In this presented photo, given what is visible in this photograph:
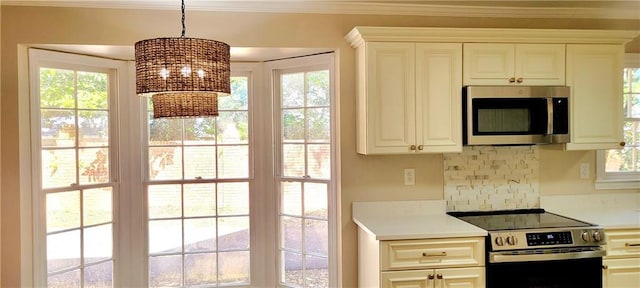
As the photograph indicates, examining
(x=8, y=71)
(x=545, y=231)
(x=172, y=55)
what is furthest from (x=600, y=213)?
(x=8, y=71)

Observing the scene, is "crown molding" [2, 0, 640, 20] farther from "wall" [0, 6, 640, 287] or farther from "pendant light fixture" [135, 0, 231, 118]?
"pendant light fixture" [135, 0, 231, 118]

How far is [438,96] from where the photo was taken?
2646 mm

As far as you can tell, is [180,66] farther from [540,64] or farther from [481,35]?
[540,64]

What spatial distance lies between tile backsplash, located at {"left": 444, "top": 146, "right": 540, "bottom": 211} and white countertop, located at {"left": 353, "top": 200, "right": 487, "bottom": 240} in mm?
168

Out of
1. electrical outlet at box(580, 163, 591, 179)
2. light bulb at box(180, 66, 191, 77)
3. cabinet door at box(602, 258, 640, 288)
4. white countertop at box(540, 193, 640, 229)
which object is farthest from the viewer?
electrical outlet at box(580, 163, 591, 179)

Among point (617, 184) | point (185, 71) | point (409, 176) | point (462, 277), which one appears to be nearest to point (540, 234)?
point (462, 277)

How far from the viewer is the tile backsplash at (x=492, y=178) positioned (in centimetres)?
295

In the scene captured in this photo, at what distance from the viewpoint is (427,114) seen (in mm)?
2646

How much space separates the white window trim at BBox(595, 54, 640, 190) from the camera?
3.09 m

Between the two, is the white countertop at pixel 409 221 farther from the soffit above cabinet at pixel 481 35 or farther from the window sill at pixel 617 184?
the window sill at pixel 617 184

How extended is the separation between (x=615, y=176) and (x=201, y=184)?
3.04 meters

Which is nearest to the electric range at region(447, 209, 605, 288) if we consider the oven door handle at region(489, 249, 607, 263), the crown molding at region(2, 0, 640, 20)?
the oven door handle at region(489, 249, 607, 263)

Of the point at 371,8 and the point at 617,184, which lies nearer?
the point at 371,8

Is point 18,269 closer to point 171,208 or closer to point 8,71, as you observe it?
point 171,208
